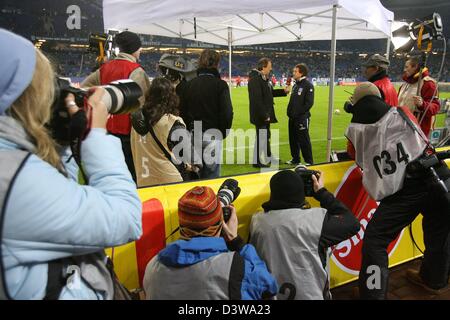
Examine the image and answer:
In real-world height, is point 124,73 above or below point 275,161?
above

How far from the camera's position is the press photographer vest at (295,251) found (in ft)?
6.07

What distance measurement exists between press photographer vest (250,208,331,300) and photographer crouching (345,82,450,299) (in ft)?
2.60

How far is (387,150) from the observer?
8.03 ft

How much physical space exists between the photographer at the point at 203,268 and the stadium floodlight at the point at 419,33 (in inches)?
131

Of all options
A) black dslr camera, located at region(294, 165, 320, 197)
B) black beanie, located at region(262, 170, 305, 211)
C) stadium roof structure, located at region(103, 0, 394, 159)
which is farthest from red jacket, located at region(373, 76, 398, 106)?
black beanie, located at region(262, 170, 305, 211)

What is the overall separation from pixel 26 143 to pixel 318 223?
1400 millimetres

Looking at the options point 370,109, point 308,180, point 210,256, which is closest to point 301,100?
point 370,109

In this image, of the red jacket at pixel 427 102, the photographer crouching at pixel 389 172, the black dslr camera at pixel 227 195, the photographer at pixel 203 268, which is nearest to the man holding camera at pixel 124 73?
the black dslr camera at pixel 227 195

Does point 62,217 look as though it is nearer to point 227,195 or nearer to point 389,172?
point 227,195

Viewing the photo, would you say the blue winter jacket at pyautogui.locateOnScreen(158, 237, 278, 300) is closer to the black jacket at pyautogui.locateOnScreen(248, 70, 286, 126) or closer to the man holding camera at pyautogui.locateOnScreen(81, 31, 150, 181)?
the man holding camera at pyautogui.locateOnScreen(81, 31, 150, 181)

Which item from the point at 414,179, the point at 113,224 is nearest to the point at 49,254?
the point at 113,224

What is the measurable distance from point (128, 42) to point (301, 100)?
11.8ft

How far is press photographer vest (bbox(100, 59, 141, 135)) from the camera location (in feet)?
11.1

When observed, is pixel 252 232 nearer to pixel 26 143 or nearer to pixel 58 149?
pixel 58 149
